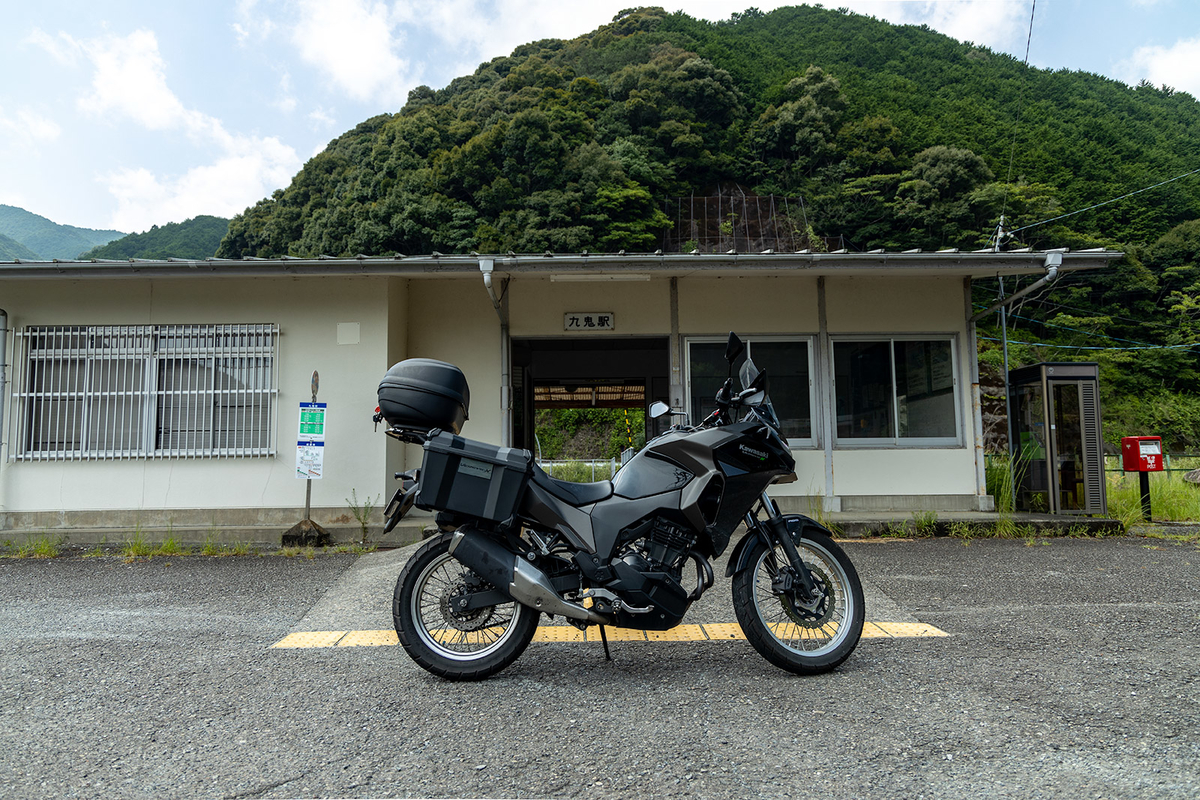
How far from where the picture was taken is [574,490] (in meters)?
2.81

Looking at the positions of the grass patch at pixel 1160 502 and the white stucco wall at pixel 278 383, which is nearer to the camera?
the white stucco wall at pixel 278 383

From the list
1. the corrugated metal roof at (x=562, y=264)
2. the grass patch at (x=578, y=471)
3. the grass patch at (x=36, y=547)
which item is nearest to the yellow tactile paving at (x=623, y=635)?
the corrugated metal roof at (x=562, y=264)

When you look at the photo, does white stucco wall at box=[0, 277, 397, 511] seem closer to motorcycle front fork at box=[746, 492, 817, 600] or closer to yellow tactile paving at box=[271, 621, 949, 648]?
yellow tactile paving at box=[271, 621, 949, 648]

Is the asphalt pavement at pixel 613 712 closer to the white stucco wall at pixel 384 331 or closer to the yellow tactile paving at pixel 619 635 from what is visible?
the yellow tactile paving at pixel 619 635

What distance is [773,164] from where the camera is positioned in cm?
3759

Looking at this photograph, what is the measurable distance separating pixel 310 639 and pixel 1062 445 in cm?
729

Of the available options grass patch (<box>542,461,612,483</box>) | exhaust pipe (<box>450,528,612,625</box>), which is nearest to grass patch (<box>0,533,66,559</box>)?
grass patch (<box>542,461,612,483</box>)

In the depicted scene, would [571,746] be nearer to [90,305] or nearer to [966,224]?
[90,305]

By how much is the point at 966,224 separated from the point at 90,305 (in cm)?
2878

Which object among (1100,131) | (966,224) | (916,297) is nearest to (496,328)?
(916,297)

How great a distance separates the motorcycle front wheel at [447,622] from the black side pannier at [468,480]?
19cm

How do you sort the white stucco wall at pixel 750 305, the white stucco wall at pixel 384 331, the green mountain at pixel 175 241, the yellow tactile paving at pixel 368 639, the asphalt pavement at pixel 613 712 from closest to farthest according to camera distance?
the asphalt pavement at pixel 613 712, the yellow tactile paving at pixel 368 639, the white stucco wall at pixel 384 331, the white stucco wall at pixel 750 305, the green mountain at pixel 175 241

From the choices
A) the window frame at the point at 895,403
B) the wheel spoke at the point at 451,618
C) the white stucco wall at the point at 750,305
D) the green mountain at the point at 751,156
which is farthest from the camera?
the green mountain at the point at 751,156

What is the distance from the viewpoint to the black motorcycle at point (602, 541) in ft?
8.72
